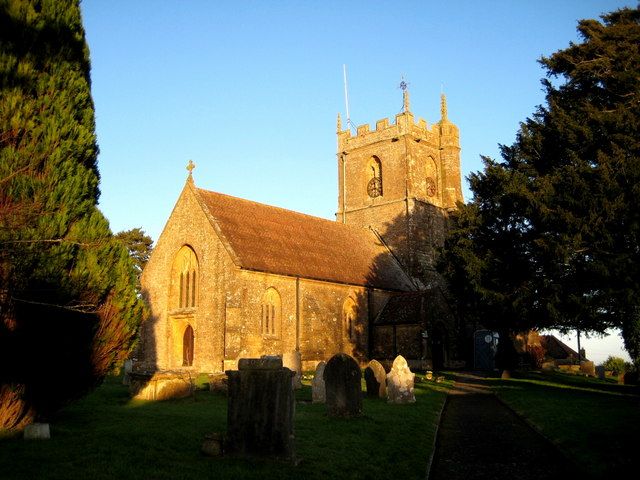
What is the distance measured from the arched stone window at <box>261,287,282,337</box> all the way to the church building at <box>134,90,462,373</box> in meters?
0.05

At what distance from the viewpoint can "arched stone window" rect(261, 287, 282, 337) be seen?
26828mm

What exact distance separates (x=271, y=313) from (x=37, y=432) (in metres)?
18.5

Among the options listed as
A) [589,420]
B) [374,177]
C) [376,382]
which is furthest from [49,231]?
[374,177]

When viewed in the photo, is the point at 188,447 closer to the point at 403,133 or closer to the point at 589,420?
the point at 589,420

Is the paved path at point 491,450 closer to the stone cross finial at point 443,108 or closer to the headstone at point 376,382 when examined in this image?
the headstone at point 376,382

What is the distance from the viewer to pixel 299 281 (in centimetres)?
2845

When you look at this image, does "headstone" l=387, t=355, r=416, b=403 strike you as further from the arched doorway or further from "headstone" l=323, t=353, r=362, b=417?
the arched doorway

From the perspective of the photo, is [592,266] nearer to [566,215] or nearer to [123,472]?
[566,215]

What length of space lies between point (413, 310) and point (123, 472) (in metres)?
25.7

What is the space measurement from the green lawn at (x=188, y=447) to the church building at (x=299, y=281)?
12.4 m

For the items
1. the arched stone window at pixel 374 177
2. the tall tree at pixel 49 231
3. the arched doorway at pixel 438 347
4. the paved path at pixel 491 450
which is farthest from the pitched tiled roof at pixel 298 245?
the tall tree at pixel 49 231

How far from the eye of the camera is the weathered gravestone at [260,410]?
8.24 metres

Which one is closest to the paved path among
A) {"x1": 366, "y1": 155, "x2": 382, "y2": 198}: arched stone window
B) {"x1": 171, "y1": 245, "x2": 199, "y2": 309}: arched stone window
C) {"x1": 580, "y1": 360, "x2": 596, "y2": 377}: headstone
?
{"x1": 171, "y1": 245, "x2": 199, "y2": 309}: arched stone window

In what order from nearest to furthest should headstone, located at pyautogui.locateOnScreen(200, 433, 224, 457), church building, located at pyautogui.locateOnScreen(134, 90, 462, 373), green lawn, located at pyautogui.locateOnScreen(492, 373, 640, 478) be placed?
headstone, located at pyautogui.locateOnScreen(200, 433, 224, 457)
green lawn, located at pyautogui.locateOnScreen(492, 373, 640, 478)
church building, located at pyautogui.locateOnScreen(134, 90, 462, 373)
